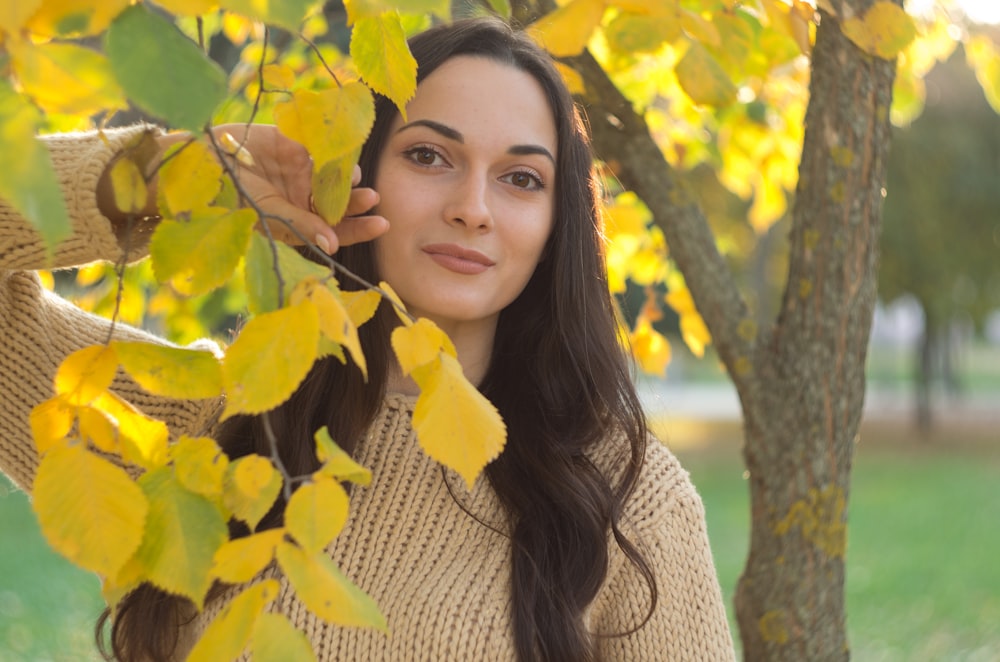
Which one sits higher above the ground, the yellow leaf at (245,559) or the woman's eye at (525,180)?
the woman's eye at (525,180)

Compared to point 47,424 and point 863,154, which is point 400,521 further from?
point 863,154

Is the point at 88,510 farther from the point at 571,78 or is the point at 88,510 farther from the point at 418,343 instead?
the point at 571,78

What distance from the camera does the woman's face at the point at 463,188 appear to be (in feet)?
4.99

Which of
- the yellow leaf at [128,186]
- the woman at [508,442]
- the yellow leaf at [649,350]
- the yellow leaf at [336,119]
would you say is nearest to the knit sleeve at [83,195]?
the woman at [508,442]

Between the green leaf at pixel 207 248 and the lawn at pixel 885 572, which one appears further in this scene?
the lawn at pixel 885 572

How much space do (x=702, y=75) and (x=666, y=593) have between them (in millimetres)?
760

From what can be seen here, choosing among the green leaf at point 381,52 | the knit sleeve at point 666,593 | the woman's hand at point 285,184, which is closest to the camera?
the green leaf at point 381,52

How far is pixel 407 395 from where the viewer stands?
177 centimetres

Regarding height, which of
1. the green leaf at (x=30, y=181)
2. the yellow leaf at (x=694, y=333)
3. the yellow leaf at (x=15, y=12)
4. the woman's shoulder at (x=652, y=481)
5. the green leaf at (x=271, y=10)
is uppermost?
the green leaf at (x=271, y=10)

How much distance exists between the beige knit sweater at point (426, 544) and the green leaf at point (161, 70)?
2.83ft

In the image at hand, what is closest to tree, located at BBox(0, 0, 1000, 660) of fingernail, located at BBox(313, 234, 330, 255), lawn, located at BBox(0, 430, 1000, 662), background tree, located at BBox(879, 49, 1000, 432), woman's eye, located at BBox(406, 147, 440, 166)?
fingernail, located at BBox(313, 234, 330, 255)

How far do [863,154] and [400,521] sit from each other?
3.20 feet

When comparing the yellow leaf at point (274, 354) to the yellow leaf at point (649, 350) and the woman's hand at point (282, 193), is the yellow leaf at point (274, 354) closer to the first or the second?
the woman's hand at point (282, 193)

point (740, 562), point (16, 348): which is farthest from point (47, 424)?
point (740, 562)
